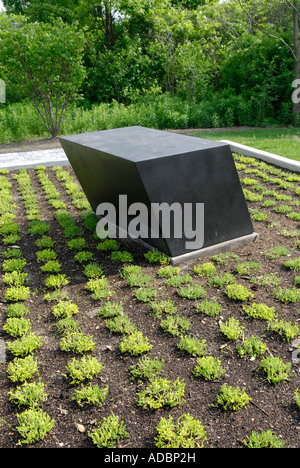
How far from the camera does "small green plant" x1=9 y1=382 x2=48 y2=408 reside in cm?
288

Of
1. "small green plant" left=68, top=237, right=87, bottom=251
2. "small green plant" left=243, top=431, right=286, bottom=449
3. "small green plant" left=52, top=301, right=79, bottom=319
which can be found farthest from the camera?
"small green plant" left=68, top=237, right=87, bottom=251

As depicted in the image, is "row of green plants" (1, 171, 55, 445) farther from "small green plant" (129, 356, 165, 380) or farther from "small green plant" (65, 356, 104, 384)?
"small green plant" (129, 356, 165, 380)

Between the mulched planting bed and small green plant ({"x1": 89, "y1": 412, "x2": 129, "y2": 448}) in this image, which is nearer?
small green plant ({"x1": 89, "y1": 412, "x2": 129, "y2": 448})

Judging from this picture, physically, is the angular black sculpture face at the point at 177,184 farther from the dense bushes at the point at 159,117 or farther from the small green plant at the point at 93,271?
the dense bushes at the point at 159,117

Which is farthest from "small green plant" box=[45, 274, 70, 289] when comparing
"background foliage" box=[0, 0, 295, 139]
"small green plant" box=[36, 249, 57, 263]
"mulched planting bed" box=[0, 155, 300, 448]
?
"background foliage" box=[0, 0, 295, 139]

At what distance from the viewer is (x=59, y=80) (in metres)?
11.8

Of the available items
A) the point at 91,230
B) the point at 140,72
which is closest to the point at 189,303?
the point at 91,230

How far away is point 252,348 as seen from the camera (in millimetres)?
3297

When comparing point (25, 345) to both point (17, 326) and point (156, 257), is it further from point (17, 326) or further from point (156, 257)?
point (156, 257)

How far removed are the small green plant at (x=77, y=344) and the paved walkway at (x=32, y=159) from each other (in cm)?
638

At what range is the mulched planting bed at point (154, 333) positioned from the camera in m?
2.70

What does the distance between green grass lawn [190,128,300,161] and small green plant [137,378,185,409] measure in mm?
6685

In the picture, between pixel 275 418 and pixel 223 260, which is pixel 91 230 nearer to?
pixel 223 260

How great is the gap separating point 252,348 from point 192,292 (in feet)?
3.07
